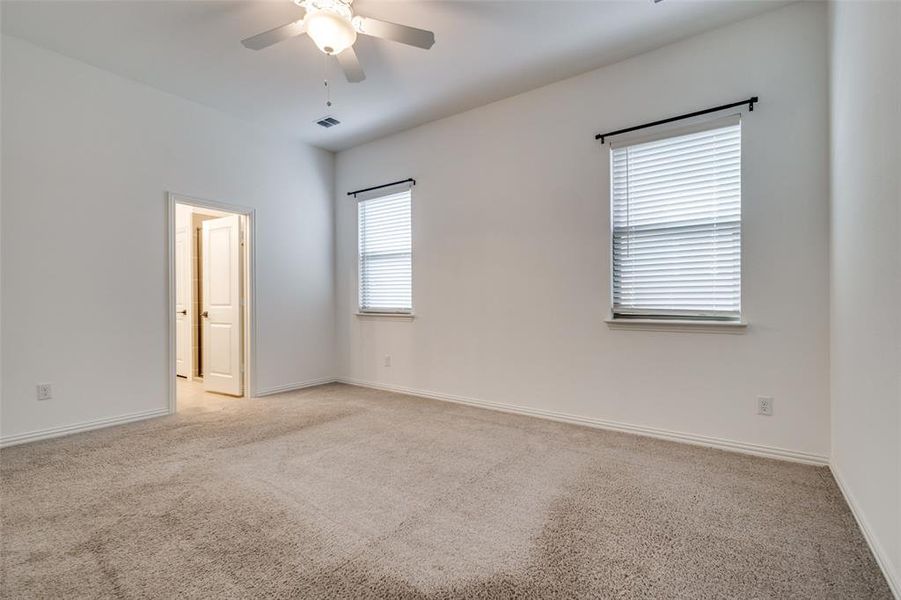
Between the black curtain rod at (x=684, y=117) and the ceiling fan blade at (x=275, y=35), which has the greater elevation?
the ceiling fan blade at (x=275, y=35)

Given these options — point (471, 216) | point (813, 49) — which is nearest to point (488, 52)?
point (471, 216)

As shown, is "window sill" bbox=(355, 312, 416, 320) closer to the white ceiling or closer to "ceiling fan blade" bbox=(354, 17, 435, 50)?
the white ceiling

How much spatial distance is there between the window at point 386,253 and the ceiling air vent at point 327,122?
921 mm

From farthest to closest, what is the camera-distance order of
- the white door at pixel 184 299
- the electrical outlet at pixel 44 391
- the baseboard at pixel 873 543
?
1. the white door at pixel 184 299
2. the electrical outlet at pixel 44 391
3. the baseboard at pixel 873 543

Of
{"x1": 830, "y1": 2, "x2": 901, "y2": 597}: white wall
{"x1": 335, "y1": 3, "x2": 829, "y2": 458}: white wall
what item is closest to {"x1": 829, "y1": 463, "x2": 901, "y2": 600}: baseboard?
{"x1": 830, "y1": 2, "x2": 901, "y2": 597}: white wall

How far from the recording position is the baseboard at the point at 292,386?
15.3 ft

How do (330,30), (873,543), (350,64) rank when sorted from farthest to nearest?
(350,64)
(330,30)
(873,543)

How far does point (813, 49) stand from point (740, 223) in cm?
114

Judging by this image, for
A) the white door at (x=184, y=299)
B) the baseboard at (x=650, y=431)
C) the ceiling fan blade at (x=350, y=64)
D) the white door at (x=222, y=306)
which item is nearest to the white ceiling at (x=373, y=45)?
the ceiling fan blade at (x=350, y=64)

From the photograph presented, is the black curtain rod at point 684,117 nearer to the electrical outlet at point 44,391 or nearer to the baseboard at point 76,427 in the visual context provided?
the baseboard at point 76,427

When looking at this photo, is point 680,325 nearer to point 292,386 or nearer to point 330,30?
point 330,30

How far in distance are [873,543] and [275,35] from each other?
3852mm

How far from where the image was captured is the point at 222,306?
4.87 meters

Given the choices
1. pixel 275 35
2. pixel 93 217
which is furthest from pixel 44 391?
pixel 275 35
